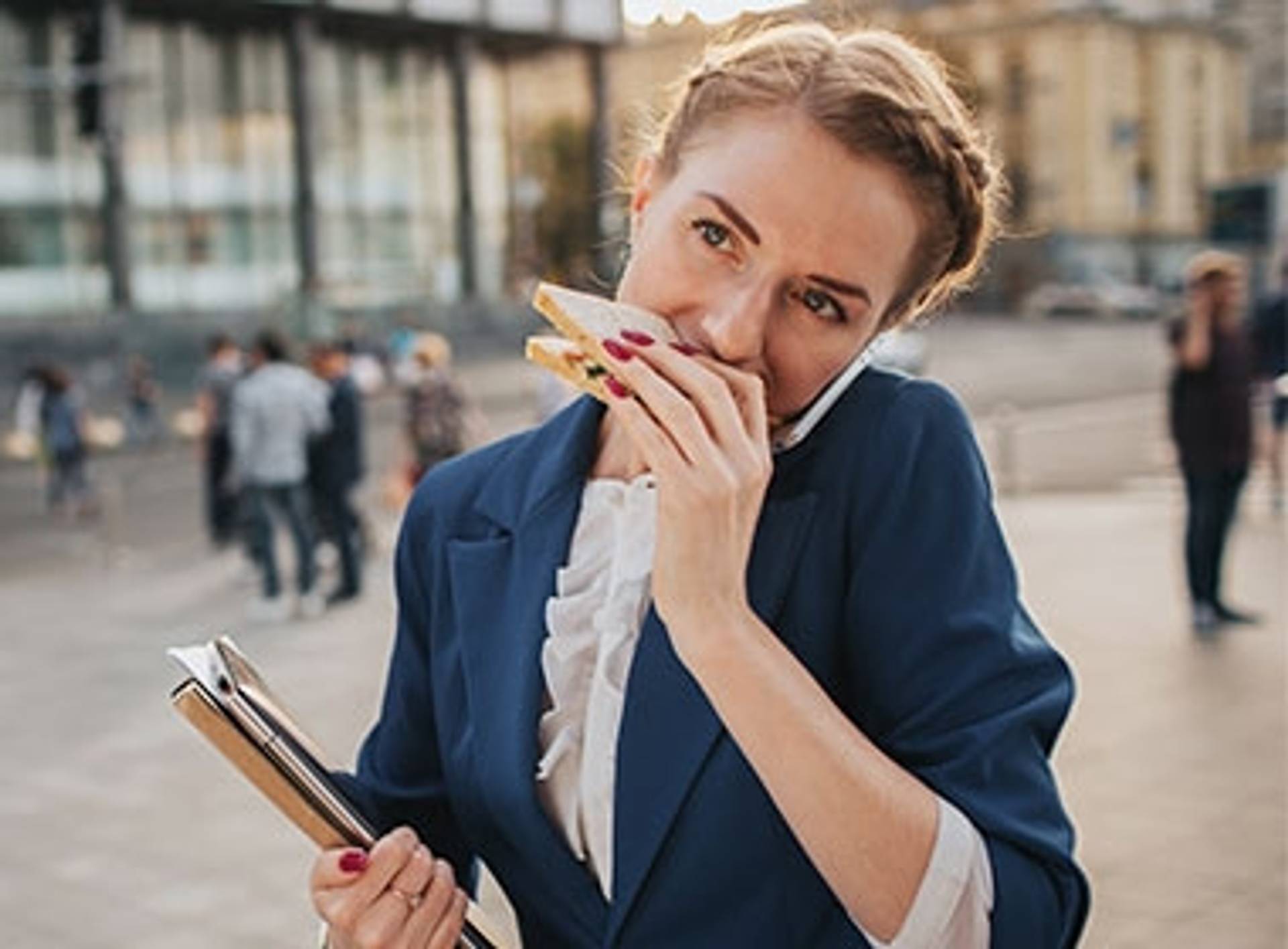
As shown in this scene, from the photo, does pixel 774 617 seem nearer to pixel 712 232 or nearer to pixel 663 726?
pixel 663 726

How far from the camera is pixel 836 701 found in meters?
1.43

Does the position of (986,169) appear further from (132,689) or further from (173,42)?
(173,42)

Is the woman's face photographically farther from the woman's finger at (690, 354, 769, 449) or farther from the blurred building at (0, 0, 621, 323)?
the blurred building at (0, 0, 621, 323)

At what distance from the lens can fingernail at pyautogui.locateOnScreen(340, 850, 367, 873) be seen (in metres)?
1.48

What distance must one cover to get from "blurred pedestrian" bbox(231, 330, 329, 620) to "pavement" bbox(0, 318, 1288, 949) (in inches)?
12.2

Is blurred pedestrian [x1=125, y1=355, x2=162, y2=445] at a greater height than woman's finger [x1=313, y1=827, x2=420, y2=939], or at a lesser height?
lesser

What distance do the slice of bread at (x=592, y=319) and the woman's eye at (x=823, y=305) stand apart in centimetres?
13

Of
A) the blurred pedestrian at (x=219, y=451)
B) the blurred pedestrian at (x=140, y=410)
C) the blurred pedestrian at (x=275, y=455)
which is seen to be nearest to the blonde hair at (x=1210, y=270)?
the blurred pedestrian at (x=275, y=455)

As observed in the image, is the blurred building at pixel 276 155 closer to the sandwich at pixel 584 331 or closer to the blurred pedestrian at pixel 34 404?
the blurred pedestrian at pixel 34 404

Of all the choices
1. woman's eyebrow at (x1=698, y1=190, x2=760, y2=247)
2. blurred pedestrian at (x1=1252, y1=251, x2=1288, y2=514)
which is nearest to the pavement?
blurred pedestrian at (x1=1252, y1=251, x2=1288, y2=514)

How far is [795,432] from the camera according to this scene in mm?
1457

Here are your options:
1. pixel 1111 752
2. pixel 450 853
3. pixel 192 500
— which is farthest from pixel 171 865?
pixel 192 500

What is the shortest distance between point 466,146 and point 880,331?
149 ft

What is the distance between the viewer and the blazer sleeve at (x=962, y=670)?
4.35 feet
